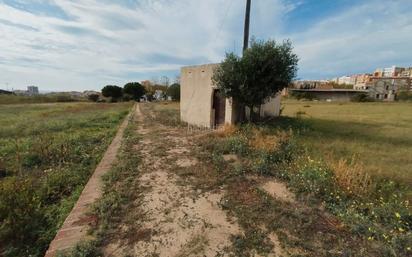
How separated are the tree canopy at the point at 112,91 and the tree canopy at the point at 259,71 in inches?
1722

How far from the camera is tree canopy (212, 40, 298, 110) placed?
8.18 m

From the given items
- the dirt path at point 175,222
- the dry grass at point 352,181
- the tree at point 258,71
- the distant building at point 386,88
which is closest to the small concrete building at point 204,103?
the tree at point 258,71

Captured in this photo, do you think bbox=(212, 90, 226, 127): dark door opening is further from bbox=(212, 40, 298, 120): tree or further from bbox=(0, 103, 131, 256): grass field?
bbox=(0, 103, 131, 256): grass field

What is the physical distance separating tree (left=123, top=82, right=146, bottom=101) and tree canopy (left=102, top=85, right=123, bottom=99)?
1375 mm

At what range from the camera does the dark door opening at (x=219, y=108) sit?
1031 centimetres

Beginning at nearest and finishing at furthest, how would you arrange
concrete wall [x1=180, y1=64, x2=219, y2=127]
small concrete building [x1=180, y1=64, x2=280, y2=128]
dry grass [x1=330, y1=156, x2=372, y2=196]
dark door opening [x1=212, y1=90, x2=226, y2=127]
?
dry grass [x1=330, y1=156, x2=372, y2=196] < small concrete building [x1=180, y1=64, x2=280, y2=128] < dark door opening [x1=212, y1=90, x2=226, y2=127] < concrete wall [x1=180, y1=64, x2=219, y2=127]

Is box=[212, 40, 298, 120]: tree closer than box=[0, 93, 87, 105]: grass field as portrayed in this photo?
Yes

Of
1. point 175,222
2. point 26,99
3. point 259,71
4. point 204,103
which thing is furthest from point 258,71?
point 26,99

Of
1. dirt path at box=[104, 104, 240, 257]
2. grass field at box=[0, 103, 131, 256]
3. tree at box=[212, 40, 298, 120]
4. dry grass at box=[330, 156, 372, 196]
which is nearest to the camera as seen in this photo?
dirt path at box=[104, 104, 240, 257]

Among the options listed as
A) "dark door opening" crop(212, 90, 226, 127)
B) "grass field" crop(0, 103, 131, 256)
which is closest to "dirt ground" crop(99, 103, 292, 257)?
"grass field" crop(0, 103, 131, 256)

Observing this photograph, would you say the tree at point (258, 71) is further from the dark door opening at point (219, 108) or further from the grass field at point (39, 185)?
the grass field at point (39, 185)

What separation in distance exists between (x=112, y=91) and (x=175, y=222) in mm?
48961

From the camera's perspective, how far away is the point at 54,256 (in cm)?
229

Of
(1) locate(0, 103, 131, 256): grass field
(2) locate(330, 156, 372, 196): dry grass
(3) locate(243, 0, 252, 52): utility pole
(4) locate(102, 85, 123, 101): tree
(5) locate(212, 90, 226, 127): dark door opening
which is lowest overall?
(1) locate(0, 103, 131, 256): grass field
